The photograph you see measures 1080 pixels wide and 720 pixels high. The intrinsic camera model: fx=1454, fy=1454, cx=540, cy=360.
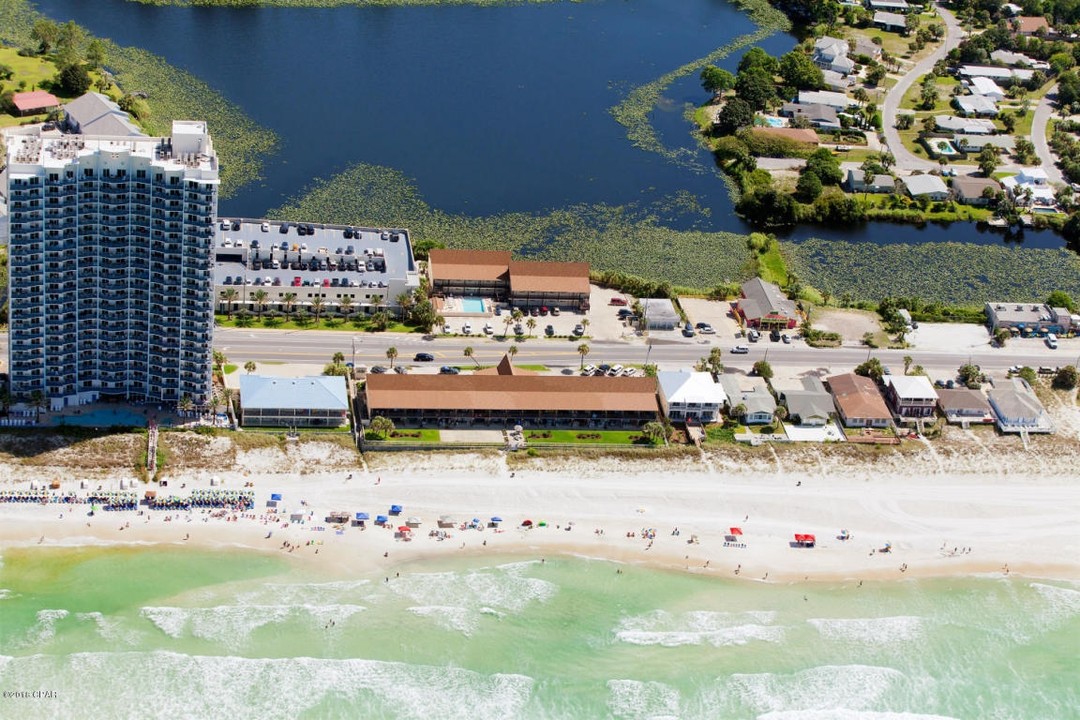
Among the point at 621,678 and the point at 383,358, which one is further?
the point at 383,358

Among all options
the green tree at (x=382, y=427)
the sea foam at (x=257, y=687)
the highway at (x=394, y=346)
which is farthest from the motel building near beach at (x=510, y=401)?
the sea foam at (x=257, y=687)

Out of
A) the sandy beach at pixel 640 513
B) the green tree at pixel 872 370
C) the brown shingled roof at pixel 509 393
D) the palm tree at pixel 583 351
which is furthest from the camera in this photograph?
the green tree at pixel 872 370

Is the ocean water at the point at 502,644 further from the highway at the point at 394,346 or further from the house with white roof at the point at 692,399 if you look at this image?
the highway at the point at 394,346

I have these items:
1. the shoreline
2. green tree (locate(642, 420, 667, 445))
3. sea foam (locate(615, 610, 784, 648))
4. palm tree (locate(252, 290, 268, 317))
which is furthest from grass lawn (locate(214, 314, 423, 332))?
sea foam (locate(615, 610, 784, 648))

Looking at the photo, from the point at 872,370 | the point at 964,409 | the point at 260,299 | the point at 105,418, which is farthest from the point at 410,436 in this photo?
the point at 964,409

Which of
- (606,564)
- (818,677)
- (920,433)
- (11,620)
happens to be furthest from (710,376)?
(11,620)

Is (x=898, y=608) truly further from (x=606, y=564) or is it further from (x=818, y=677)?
(x=606, y=564)

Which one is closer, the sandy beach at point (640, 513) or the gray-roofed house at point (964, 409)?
the sandy beach at point (640, 513)
